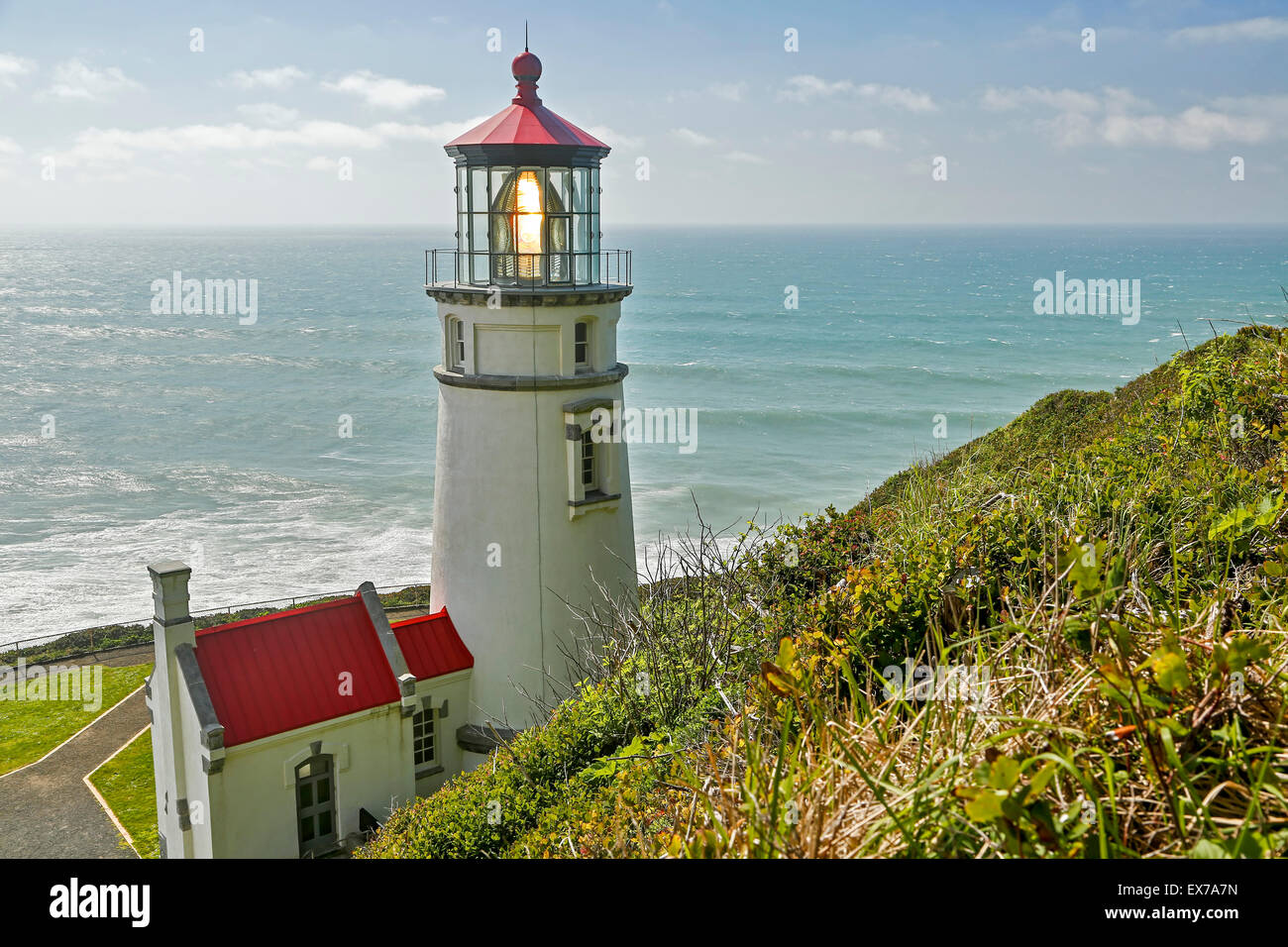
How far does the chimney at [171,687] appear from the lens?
39.0ft

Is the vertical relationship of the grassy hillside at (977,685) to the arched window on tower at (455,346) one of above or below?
below

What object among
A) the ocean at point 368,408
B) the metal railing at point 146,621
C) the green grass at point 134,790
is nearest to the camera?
the green grass at point 134,790

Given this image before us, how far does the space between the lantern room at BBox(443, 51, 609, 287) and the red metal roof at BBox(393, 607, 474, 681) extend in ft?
15.1

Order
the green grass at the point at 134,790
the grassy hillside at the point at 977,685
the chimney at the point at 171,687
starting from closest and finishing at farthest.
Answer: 1. the grassy hillside at the point at 977,685
2. the chimney at the point at 171,687
3. the green grass at the point at 134,790

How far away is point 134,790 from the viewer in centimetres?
1705

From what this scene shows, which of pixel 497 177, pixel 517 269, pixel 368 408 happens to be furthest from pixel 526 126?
pixel 368 408

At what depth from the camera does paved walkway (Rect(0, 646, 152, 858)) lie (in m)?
15.2

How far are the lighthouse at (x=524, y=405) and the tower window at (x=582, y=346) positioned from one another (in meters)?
0.03

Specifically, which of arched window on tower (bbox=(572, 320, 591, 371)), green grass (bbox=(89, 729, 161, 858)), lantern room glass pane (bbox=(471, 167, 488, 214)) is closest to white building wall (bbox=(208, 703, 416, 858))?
green grass (bbox=(89, 729, 161, 858))

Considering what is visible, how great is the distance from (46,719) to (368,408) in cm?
4046

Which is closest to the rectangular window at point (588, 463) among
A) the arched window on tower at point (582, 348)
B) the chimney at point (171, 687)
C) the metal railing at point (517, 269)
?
the arched window on tower at point (582, 348)

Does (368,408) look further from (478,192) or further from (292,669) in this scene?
(292,669)

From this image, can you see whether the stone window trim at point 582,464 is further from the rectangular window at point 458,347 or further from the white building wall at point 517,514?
the rectangular window at point 458,347
